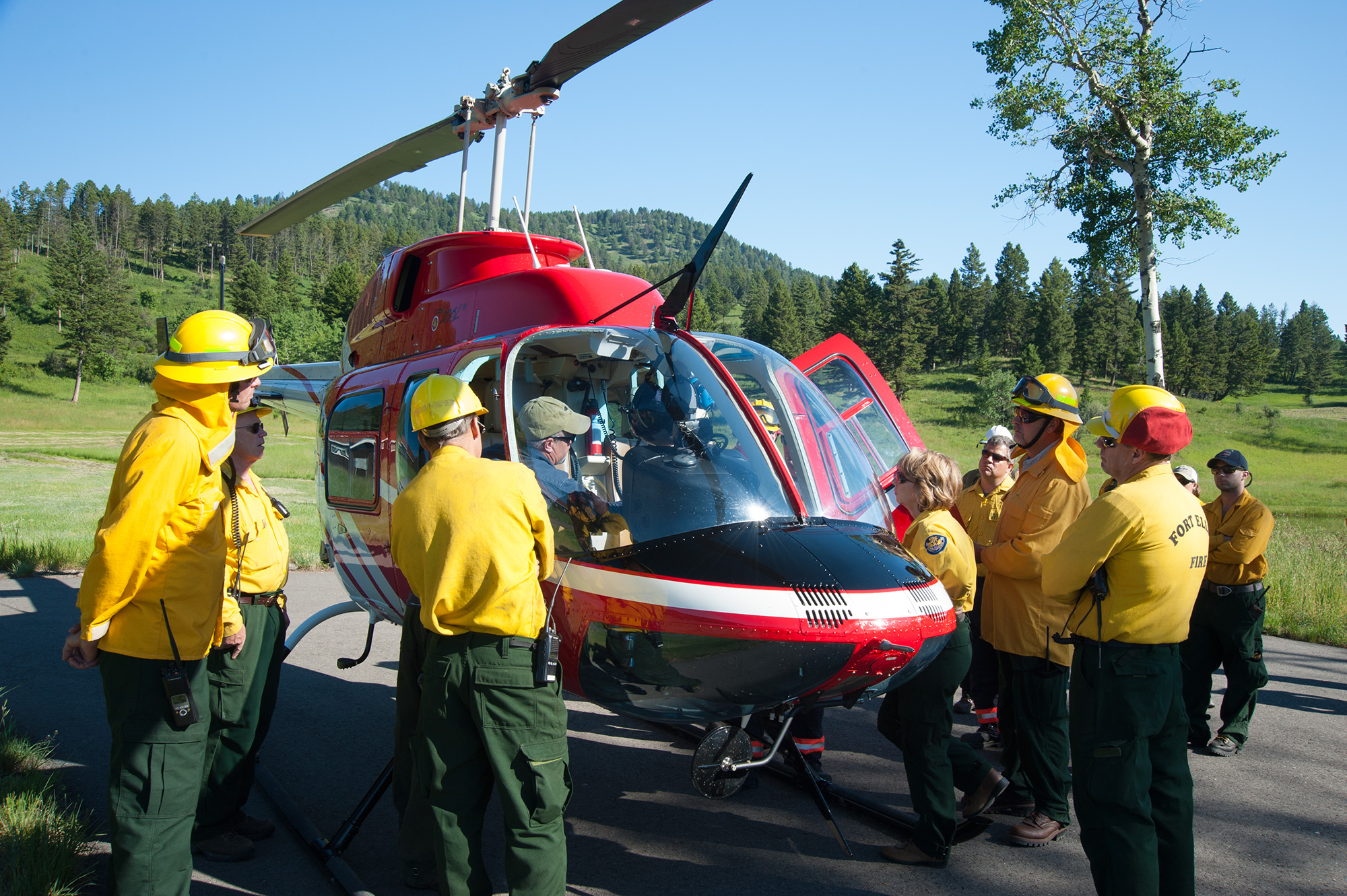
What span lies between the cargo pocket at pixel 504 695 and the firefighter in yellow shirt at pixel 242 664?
1429 mm

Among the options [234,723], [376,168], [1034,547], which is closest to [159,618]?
[234,723]

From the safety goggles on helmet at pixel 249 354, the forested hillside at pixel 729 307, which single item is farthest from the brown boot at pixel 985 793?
the forested hillside at pixel 729 307

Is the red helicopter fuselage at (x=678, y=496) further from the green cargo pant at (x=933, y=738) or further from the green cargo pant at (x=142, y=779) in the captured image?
the green cargo pant at (x=142, y=779)

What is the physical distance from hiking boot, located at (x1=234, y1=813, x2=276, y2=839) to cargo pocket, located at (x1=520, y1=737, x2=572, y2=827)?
189cm

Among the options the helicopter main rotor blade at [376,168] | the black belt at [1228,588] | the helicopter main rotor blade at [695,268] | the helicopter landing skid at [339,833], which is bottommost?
the helicopter landing skid at [339,833]

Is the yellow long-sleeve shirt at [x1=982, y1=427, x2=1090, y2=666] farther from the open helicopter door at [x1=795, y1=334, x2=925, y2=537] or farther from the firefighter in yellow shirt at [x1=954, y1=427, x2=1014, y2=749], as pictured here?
the open helicopter door at [x1=795, y1=334, x2=925, y2=537]

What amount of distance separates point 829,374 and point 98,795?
171 inches

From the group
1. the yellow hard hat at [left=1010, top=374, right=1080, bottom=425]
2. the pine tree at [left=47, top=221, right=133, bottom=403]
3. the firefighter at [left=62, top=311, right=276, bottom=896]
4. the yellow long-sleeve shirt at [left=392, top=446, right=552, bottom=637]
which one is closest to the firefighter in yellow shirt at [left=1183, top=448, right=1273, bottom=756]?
the yellow hard hat at [left=1010, top=374, right=1080, bottom=425]

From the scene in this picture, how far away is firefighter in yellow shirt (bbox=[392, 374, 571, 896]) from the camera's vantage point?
2611 mm

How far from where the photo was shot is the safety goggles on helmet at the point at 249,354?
2771 millimetres

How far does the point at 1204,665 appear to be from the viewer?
5203mm

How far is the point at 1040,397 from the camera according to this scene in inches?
153

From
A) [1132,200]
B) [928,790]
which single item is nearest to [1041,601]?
[928,790]

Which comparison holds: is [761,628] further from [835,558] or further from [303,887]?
[303,887]
